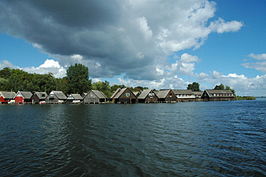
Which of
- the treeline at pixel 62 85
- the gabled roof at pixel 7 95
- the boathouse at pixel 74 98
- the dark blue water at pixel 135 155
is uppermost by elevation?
the treeline at pixel 62 85

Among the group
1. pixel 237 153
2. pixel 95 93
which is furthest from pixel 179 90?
pixel 237 153

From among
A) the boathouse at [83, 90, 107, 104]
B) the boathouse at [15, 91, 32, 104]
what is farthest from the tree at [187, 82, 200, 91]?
the boathouse at [15, 91, 32, 104]

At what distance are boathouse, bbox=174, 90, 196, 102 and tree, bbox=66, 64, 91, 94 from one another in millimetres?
61971

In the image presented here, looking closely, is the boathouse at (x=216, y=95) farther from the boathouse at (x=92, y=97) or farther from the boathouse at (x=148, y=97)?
the boathouse at (x=92, y=97)

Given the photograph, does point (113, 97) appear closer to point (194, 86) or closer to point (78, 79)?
point (78, 79)

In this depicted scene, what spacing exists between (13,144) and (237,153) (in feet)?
58.6

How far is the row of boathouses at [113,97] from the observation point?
102 metres

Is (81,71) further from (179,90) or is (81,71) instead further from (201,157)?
(201,157)

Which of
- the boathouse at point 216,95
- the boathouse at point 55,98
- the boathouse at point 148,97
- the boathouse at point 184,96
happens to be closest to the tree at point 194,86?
the boathouse at point 216,95

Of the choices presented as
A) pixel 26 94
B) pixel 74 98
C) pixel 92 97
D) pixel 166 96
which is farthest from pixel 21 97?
pixel 166 96

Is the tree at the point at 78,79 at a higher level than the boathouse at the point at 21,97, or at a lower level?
higher

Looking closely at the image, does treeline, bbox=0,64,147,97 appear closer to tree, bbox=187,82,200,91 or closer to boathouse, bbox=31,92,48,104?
boathouse, bbox=31,92,48,104

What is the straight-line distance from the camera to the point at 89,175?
9016 mm

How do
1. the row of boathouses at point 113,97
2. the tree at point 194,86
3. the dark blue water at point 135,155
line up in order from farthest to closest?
the tree at point 194,86
the row of boathouses at point 113,97
the dark blue water at point 135,155
